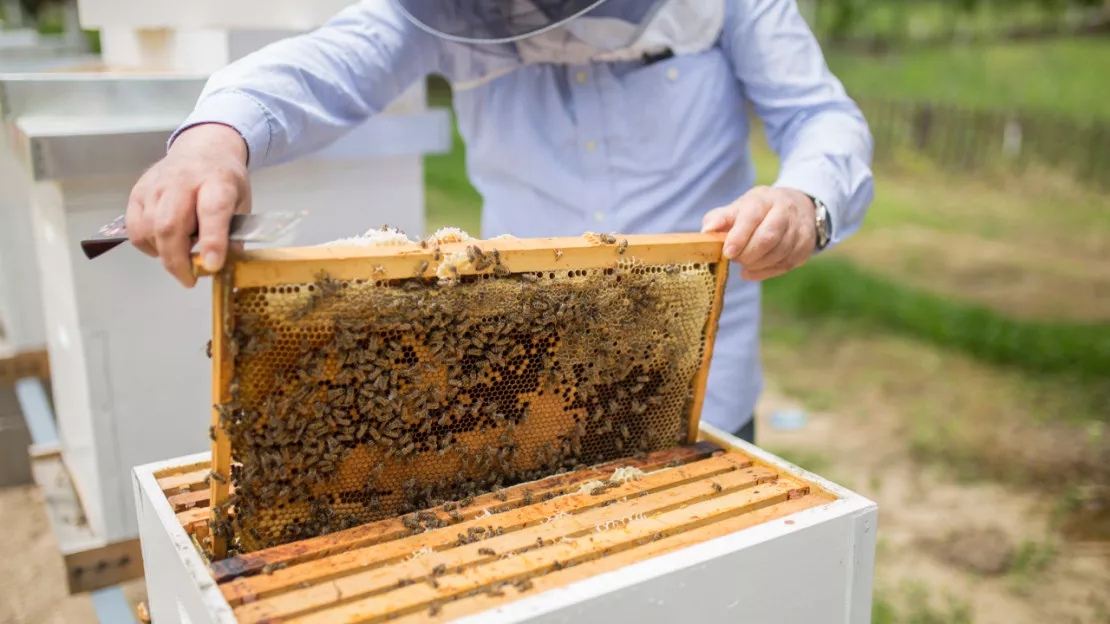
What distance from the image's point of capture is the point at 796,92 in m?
2.11

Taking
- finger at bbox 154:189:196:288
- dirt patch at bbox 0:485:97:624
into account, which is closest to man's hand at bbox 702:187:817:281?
finger at bbox 154:189:196:288

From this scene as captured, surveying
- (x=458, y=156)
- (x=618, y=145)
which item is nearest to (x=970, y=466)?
(x=618, y=145)

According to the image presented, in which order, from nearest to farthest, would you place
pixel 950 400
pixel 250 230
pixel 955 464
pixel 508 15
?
pixel 250 230 < pixel 508 15 < pixel 955 464 < pixel 950 400

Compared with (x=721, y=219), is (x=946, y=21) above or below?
above

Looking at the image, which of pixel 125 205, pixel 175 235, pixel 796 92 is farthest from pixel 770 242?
pixel 125 205

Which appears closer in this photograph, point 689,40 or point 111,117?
point 689,40

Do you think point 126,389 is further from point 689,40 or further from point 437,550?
point 689,40

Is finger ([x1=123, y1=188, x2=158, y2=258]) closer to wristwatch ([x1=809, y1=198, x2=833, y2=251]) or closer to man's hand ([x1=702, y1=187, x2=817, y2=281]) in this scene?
man's hand ([x1=702, y1=187, x2=817, y2=281])

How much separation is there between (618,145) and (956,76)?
634 inches

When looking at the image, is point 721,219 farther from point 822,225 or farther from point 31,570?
point 31,570

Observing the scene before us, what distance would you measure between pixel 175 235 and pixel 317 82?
31.0 inches

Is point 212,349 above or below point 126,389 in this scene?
above

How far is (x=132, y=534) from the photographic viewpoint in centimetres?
267

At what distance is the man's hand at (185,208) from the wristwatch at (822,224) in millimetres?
1148
